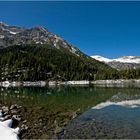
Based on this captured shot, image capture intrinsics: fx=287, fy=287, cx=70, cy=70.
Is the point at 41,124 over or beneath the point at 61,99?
beneath

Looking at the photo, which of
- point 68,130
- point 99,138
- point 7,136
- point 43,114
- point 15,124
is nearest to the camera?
point 7,136

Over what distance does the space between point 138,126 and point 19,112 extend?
23.2 meters

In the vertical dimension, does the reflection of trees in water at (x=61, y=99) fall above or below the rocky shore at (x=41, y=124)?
above

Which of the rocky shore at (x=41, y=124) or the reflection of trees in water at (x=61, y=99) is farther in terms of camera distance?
the reflection of trees in water at (x=61, y=99)

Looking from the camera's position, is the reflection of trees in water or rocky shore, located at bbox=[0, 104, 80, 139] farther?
the reflection of trees in water

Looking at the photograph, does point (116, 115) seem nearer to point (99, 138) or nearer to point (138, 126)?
point (138, 126)

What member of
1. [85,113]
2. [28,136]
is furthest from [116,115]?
[28,136]

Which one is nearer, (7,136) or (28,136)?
(7,136)

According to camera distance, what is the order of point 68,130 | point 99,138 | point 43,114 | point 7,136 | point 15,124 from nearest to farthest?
point 7,136 → point 99,138 → point 68,130 → point 15,124 → point 43,114

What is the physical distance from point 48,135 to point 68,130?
391 cm

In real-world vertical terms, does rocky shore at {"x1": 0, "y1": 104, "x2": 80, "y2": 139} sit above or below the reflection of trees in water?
below

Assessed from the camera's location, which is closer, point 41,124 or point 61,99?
point 41,124

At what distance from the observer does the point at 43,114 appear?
53.0 meters

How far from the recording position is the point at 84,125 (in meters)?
43.8
